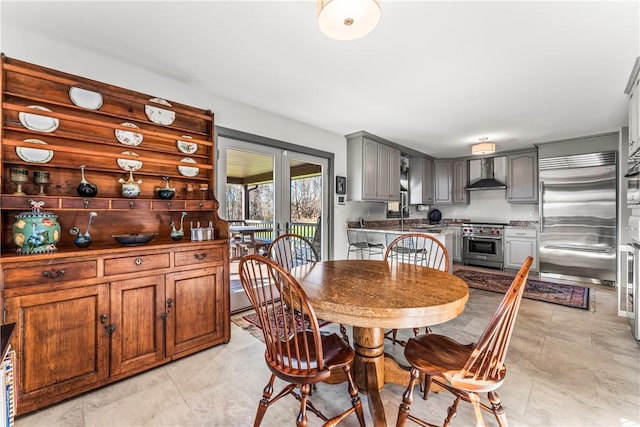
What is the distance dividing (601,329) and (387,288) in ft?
9.18

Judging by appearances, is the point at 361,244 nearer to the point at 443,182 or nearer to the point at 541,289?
the point at 541,289

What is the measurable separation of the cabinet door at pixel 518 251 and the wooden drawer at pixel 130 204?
6015 mm

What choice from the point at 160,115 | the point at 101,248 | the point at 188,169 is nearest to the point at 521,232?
the point at 188,169

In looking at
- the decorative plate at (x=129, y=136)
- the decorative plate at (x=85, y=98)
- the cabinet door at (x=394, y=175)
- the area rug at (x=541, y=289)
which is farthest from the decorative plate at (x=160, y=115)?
the area rug at (x=541, y=289)

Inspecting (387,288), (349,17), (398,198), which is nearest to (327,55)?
(349,17)

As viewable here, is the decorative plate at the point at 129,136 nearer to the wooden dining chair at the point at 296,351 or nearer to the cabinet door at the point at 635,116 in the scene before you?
the wooden dining chair at the point at 296,351

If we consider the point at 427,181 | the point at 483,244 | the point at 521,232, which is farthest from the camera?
the point at 427,181

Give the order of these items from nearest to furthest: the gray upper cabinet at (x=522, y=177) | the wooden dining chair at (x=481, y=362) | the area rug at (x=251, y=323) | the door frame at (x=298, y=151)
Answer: the wooden dining chair at (x=481, y=362)
the area rug at (x=251, y=323)
the door frame at (x=298, y=151)
the gray upper cabinet at (x=522, y=177)

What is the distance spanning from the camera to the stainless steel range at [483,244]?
222 inches

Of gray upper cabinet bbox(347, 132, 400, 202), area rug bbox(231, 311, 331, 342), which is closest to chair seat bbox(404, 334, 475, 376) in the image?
area rug bbox(231, 311, 331, 342)

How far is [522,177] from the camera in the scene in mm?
5543

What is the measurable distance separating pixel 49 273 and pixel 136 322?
615mm

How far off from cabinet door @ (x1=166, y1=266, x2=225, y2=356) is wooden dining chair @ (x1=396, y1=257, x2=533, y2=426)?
1664 millimetres

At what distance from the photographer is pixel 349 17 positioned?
1455mm
